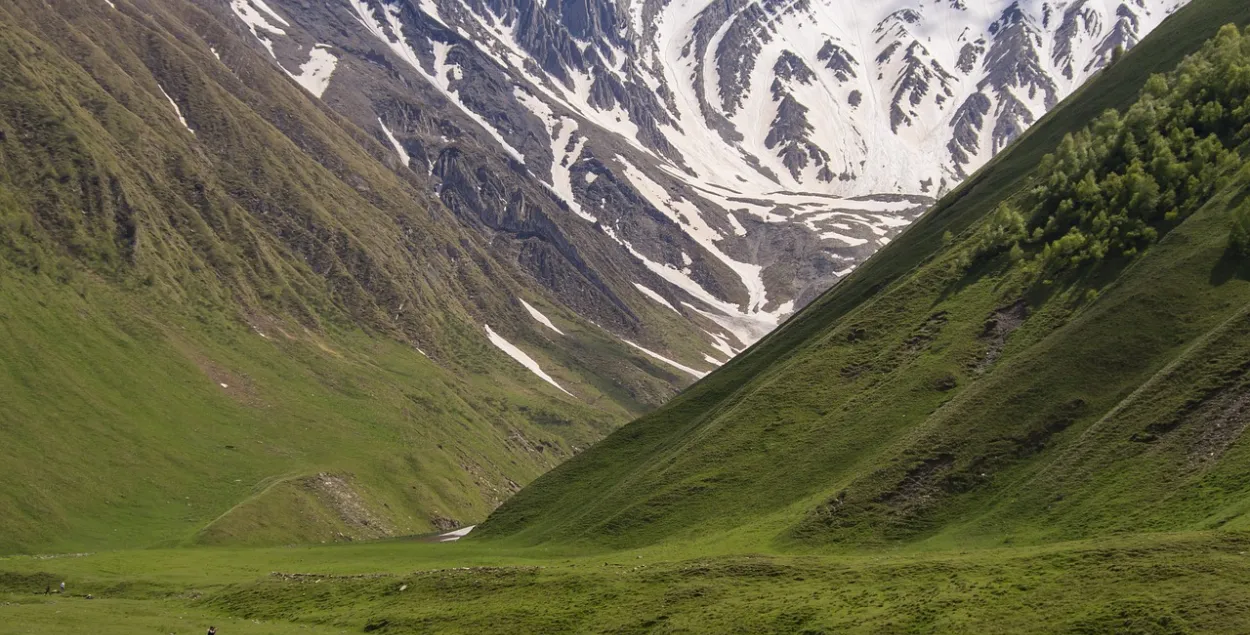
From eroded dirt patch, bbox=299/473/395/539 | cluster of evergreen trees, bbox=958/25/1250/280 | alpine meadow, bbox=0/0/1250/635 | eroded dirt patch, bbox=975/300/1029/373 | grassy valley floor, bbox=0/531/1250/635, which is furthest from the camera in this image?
eroded dirt patch, bbox=299/473/395/539

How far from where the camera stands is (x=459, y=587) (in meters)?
69.8

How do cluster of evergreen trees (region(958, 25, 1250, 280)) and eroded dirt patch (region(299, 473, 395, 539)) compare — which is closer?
cluster of evergreen trees (region(958, 25, 1250, 280))

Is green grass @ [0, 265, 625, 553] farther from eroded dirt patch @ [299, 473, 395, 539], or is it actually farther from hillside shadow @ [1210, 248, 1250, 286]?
hillside shadow @ [1210, 248, 1250, 286]

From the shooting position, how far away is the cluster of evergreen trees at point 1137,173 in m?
108

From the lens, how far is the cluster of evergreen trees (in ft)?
355

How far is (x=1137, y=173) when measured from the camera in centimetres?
11444

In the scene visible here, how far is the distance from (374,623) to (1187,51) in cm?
15000

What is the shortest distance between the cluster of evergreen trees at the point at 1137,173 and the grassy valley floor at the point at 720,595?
172 feet

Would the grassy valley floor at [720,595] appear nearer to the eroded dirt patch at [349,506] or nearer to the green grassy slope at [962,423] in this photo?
the green grassy slope at [962,423]

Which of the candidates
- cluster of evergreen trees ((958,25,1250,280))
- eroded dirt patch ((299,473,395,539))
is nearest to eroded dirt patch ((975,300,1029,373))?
cluster of evergreen trees ((958,25,1250,280))

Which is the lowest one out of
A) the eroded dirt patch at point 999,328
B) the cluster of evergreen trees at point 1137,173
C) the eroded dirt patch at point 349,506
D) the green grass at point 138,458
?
the green grass at point 138,458

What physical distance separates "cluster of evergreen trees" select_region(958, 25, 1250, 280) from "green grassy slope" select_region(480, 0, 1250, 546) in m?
3.24

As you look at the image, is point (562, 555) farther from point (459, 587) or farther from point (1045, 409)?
point (1045, 409)

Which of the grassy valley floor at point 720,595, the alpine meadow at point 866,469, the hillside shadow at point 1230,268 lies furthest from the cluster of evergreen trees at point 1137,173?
the grassy valley floor at point 720,595
